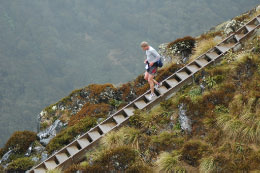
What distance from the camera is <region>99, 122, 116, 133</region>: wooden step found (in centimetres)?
1266

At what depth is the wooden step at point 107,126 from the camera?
12.7m

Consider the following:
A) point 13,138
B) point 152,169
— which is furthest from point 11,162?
point 152,169

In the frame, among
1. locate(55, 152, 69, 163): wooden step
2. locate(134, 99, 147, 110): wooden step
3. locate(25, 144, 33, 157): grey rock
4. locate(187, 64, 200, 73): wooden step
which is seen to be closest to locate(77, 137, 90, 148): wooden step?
locate(55, 152, 69, 163): wooden step

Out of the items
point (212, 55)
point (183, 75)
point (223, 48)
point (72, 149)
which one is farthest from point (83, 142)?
point (223, 48)

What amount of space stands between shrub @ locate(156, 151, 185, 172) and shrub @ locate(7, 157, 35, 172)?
635cm

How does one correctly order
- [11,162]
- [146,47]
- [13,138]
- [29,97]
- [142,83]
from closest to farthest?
[146,47], [11,162], [13,138], [142,83], [29,97]

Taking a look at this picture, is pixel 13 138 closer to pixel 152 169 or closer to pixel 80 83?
pixel 152 169

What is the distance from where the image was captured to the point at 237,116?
33.3 feet

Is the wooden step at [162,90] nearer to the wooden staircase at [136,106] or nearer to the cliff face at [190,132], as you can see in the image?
the wooden staircase at [136,106]

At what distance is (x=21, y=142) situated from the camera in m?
15.3

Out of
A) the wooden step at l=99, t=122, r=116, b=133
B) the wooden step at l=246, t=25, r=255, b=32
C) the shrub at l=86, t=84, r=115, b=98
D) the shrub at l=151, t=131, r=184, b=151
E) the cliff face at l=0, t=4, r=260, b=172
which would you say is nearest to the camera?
the cliff face at l=0, t=4, r=260, b=172

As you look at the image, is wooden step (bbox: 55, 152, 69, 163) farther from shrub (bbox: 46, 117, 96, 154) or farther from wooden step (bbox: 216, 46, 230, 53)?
wooden step (bbox: 216, 46, 230, 53)

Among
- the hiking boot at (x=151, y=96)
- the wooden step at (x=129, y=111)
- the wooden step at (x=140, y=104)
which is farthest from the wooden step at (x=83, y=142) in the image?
the hiking boot at (x=151, y=96)

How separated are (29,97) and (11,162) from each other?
18150cm
